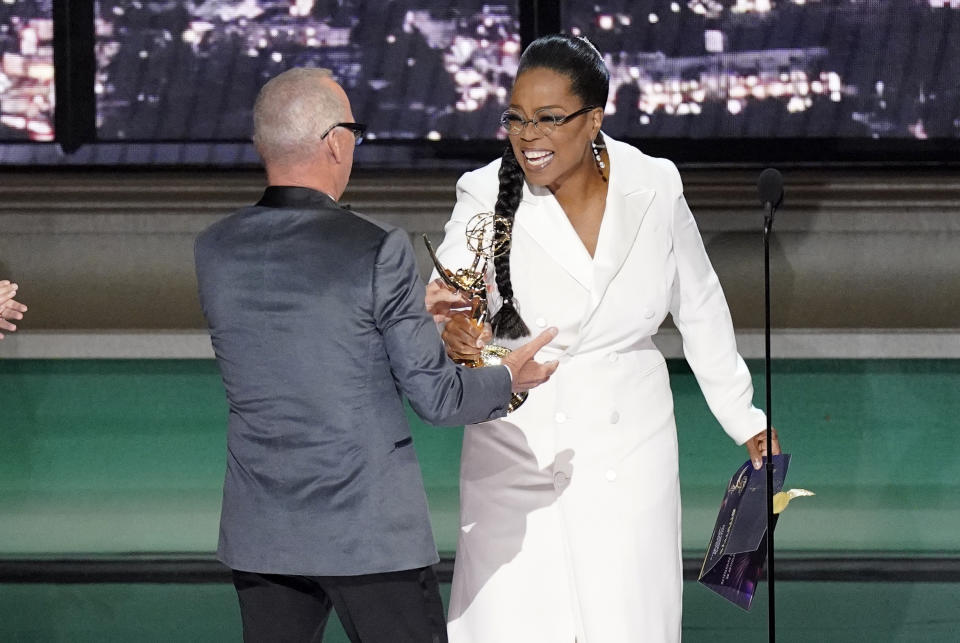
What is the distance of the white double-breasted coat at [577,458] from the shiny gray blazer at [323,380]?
470 millimetres

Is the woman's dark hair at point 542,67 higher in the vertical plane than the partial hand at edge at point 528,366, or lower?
higher

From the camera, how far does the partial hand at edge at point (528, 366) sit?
2332 mm

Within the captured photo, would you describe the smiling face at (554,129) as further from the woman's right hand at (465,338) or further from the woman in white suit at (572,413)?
the woman's right hand at (465,338)

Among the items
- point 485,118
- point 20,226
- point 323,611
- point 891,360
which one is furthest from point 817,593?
point 20,226

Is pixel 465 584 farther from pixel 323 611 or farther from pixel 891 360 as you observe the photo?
pixel 891 360

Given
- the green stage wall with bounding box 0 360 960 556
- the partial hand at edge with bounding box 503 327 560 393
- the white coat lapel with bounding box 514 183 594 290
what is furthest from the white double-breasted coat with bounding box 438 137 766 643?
the green stage wall with bounding box 0 360 960 556

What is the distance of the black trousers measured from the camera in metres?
2.16

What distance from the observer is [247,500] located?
2.17m

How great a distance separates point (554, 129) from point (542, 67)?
0.40 feet

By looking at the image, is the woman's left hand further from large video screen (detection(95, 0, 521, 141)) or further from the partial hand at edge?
large video screen (detection(95, 0, 521, 141))

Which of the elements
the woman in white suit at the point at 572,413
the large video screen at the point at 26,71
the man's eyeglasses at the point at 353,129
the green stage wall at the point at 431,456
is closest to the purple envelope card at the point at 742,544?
the woman in white suit at the point at 572,413

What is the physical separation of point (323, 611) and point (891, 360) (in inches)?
135

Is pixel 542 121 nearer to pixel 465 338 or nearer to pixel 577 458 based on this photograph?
pixel 465 338

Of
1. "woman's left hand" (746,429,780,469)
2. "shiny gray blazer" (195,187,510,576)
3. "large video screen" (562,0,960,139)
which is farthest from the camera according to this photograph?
"large video screen" (562,0,960,139)
